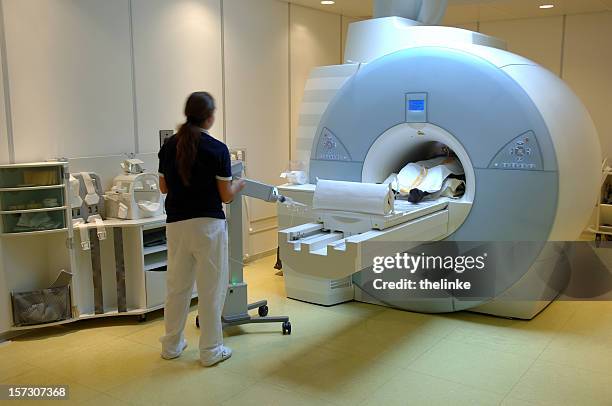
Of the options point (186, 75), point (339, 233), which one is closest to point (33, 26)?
point (186, 75)

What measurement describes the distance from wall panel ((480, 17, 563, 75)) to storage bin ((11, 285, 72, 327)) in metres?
4.72

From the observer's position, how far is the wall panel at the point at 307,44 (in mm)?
5164

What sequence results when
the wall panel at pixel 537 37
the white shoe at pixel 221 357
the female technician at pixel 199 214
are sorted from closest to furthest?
Result: the female technician at pixel 199 214 → the white shoe at pixel 221 357 → the wall panel at pixel 537 37

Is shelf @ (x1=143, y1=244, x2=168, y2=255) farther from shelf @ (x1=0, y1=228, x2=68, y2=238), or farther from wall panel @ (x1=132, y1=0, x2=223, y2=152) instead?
wall panel @ (x1=132, y1=0, x2=223, y2=152)

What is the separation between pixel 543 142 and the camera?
308 centimetres

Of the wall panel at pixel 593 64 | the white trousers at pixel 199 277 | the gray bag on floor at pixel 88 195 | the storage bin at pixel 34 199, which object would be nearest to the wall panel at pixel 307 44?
the gray bag on floor at pixel 88 195

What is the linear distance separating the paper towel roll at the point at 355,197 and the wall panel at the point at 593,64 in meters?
3.66

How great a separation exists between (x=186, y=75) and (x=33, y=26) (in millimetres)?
1149

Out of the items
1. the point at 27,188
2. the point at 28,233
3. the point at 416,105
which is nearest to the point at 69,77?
the point at 27,188

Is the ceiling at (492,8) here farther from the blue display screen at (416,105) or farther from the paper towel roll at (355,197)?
the paper towel roll at (355,197)

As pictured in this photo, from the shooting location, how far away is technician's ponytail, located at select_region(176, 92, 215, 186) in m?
2.69

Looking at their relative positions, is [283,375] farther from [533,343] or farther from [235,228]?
[533,343]

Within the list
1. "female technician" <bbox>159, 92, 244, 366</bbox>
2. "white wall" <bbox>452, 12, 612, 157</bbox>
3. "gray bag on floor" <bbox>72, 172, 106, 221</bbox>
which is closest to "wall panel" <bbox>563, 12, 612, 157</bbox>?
"white wall" <bbox>452, 12, 612, 157</bbox>

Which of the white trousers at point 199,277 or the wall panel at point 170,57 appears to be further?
the wall panel at point 170,57
